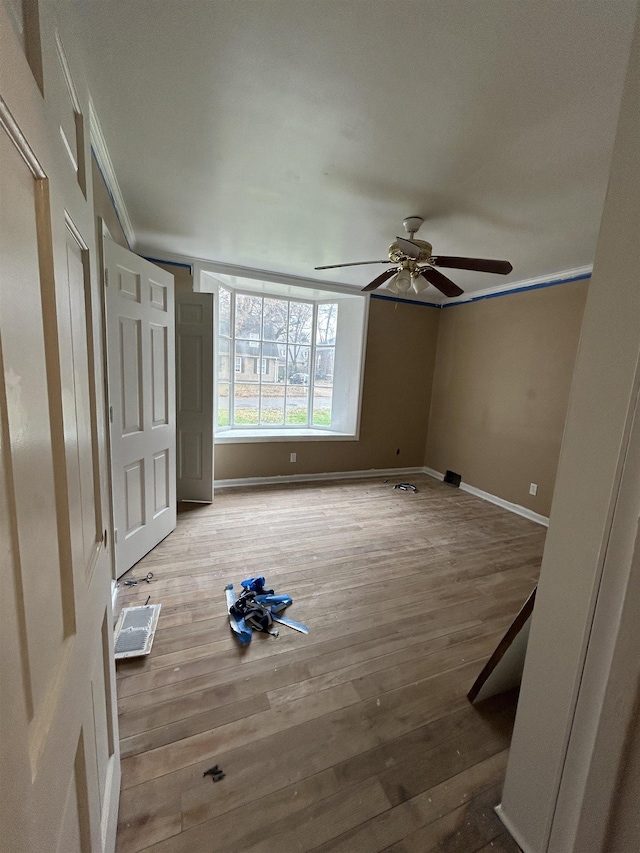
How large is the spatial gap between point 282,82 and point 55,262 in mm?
1382

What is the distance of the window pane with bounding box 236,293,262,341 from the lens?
4219 mm

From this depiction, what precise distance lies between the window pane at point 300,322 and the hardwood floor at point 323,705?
2.75 metres

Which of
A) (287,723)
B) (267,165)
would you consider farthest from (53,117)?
(287,723)

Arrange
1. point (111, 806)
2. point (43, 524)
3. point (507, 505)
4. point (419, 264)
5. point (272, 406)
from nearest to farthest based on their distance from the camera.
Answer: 1. point (43, 524)
2. point (111, 806)
3. point (419, 264)
4. point (507, 505)
5. point (272, 406)

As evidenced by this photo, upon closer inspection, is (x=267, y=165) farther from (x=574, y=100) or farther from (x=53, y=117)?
(x=53, y=117)

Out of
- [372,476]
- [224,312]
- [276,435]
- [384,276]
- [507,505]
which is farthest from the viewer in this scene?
[372,476]

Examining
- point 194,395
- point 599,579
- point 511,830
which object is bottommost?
point 511,830

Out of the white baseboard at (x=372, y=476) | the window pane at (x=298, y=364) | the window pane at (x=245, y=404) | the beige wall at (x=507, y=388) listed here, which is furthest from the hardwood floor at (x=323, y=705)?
the window pane at (x=298, y=364)

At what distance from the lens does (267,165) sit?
188cm

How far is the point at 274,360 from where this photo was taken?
4.49 m

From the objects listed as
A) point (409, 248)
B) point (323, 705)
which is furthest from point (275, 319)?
point (323, 705)

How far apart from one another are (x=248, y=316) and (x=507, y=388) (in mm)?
3173

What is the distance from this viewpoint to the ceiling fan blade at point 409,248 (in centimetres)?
209

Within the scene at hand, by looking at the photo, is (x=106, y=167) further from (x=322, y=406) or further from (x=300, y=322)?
(x=322, y=406)
